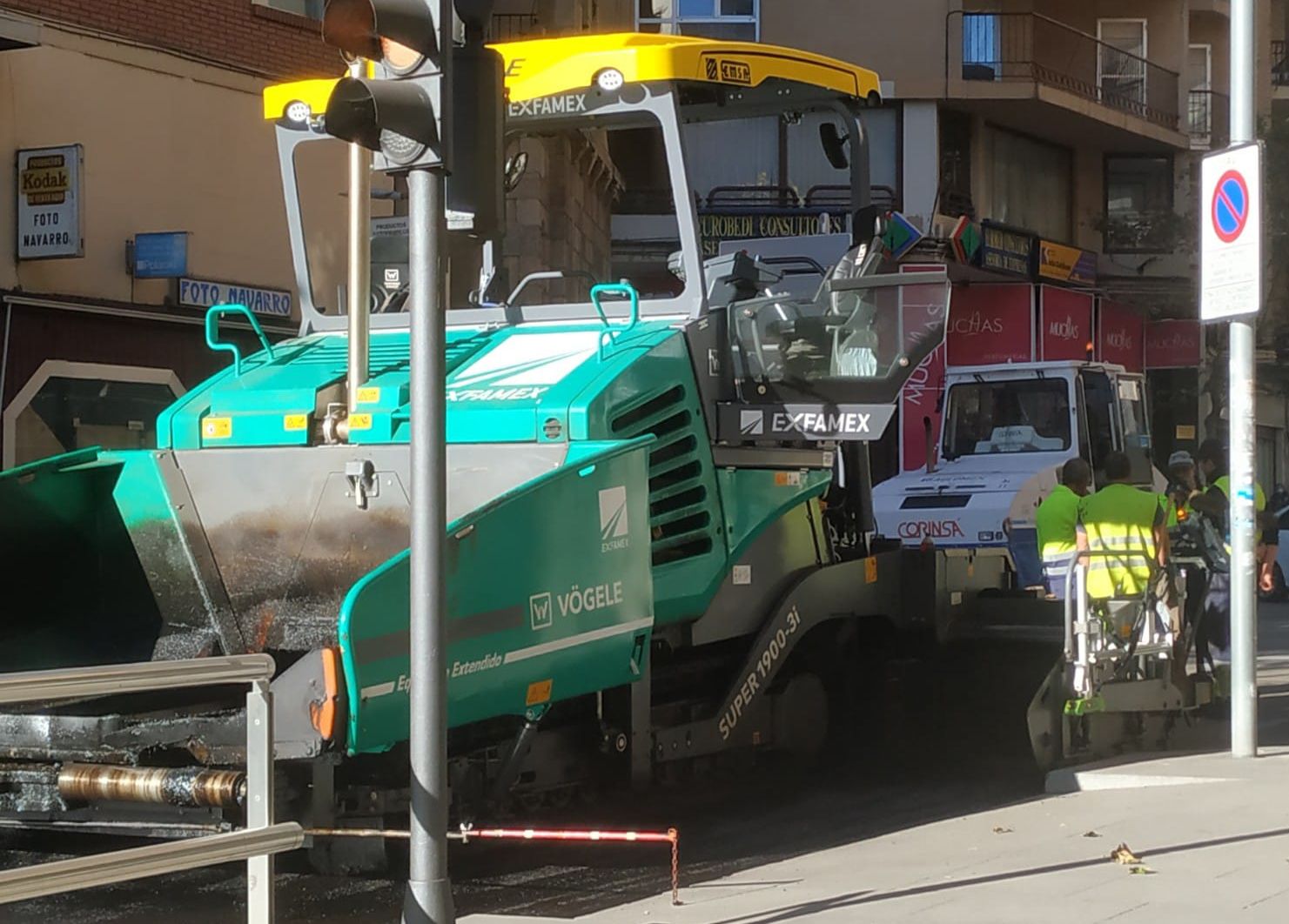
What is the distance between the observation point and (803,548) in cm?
998

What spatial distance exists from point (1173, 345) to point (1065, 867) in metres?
29.4

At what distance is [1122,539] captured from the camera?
11.5m

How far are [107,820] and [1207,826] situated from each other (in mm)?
4656

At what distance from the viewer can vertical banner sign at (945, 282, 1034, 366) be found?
3206 cm

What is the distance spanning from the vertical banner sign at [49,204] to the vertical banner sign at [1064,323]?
20.0 metres

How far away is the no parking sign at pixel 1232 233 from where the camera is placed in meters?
10.2

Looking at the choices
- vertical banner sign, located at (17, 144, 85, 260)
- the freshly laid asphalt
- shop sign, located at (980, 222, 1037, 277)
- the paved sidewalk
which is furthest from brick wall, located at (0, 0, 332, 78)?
shop sign, located at (980, 222, 1037, 277)

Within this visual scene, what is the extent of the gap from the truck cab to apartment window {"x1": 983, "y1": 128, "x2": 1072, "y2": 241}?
14379 millimetres

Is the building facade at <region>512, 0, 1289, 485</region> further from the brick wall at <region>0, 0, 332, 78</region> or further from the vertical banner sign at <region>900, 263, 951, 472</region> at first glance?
the brick wall at <region>0, 0, 332, 78</region>

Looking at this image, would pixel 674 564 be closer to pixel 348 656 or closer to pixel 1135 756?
pixel 348 656

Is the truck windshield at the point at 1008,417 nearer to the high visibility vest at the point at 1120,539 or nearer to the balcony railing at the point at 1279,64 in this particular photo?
the high visibility vest at the point at 1120,539

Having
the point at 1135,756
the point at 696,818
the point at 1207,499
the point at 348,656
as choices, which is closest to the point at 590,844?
the point at 696,818

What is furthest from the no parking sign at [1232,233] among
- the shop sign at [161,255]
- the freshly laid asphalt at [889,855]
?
the shop sign at [161,255]

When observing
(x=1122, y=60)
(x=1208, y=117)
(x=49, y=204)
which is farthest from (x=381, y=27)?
(x=1208, y=117)
